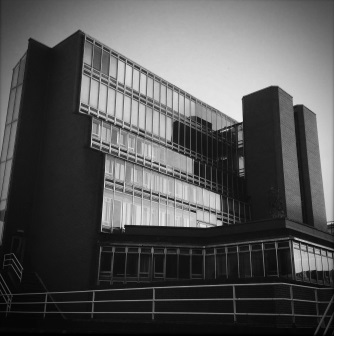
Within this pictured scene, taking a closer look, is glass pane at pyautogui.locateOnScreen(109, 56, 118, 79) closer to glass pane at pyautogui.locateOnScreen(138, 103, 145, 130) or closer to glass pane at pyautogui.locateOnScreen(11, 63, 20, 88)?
glass pane at pyautogui.locateOnScreen(138, 103, 145, 130)

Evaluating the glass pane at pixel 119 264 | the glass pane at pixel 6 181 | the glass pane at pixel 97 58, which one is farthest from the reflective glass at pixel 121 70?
the glass pane at pixel 119 264

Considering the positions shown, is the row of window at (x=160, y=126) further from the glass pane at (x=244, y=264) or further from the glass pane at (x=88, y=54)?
the glass pane at (x=244, y=264)

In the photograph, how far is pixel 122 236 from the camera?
2128 cm

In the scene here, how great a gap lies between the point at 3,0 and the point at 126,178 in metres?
11.1

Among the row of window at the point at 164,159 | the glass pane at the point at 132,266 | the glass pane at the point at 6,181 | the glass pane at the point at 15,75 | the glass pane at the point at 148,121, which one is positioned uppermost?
the glass pane at the point at 15,75

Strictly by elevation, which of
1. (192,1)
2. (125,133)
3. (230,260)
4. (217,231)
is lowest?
(230,260)

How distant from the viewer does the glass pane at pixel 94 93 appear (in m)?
25.4

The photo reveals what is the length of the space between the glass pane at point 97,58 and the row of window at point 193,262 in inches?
481

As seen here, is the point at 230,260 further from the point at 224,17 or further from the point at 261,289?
the point at 224,17

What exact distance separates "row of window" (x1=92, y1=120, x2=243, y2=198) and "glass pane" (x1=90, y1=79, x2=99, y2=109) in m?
1.89

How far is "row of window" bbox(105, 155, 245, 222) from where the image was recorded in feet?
76.0

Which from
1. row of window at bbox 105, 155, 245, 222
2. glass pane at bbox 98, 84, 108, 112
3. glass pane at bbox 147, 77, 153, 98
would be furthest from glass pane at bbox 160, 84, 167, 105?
row of window at bbox 105, 155, 245, 222
